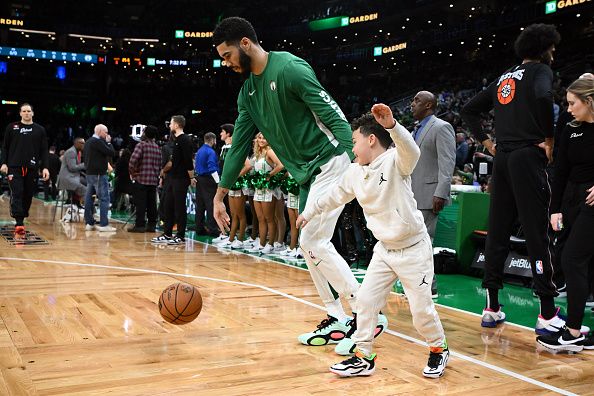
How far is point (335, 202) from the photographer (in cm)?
329

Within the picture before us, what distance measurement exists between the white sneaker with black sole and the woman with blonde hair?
16.9ft

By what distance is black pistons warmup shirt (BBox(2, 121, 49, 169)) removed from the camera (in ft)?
30.3

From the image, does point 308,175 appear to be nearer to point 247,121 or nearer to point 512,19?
point 247,121


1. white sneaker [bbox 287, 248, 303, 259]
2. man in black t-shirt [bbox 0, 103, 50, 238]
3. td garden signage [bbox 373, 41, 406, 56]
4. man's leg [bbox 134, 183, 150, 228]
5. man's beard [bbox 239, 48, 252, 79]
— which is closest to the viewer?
man's beard [bbox 239, 48, 252, 79]

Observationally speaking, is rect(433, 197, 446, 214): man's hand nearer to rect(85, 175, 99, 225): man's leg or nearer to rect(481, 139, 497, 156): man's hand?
rect(481, 139, 497, 156): man's hand

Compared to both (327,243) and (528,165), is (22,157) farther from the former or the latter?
(528,165)

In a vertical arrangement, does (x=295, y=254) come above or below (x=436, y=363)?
below

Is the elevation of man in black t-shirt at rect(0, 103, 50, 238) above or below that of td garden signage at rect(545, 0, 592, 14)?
below

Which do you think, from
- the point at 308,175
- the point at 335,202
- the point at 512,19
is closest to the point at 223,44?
the point at 308,175

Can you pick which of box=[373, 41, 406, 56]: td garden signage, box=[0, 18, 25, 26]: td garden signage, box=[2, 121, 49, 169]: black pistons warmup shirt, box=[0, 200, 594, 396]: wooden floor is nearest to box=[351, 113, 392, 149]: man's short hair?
box=[0, 200, 594, 396]: wooden floor

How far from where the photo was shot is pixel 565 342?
3773 mm

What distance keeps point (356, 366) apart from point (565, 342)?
1.50 meters

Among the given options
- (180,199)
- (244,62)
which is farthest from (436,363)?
(180,199)

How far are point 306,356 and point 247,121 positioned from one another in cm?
157
